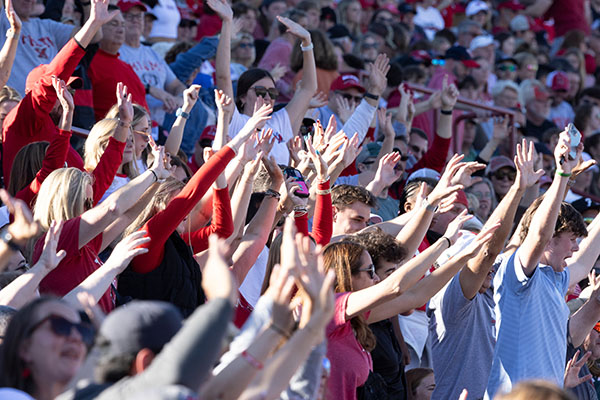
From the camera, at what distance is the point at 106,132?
5312 mm

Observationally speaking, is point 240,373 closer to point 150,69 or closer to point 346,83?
point 150,69

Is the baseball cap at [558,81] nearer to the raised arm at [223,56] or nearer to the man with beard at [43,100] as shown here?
the raised arm at [223,56]

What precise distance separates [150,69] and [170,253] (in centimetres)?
381

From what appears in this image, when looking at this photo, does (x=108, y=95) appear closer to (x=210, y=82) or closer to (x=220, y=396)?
(x=210, y=82)

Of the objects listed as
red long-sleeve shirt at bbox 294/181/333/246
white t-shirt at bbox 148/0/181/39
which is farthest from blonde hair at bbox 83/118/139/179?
white t-shirt at bbox 148/0/181/39

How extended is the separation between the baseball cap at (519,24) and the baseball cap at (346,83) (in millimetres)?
7686

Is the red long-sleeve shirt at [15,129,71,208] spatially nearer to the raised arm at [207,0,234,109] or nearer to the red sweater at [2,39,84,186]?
the red sweater at [2,39,84,186]

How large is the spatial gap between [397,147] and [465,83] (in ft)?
10.7

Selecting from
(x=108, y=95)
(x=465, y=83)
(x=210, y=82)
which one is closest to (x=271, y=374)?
(x=108, y=95)

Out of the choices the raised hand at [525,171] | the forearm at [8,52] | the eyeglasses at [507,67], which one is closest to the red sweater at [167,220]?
the raised hand at [525,171]

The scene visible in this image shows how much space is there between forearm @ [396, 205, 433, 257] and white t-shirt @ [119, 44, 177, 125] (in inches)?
137

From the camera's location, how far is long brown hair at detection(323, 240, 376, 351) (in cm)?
409

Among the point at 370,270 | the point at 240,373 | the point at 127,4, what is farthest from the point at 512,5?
the point at 240,373

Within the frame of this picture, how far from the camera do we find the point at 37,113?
560cm
